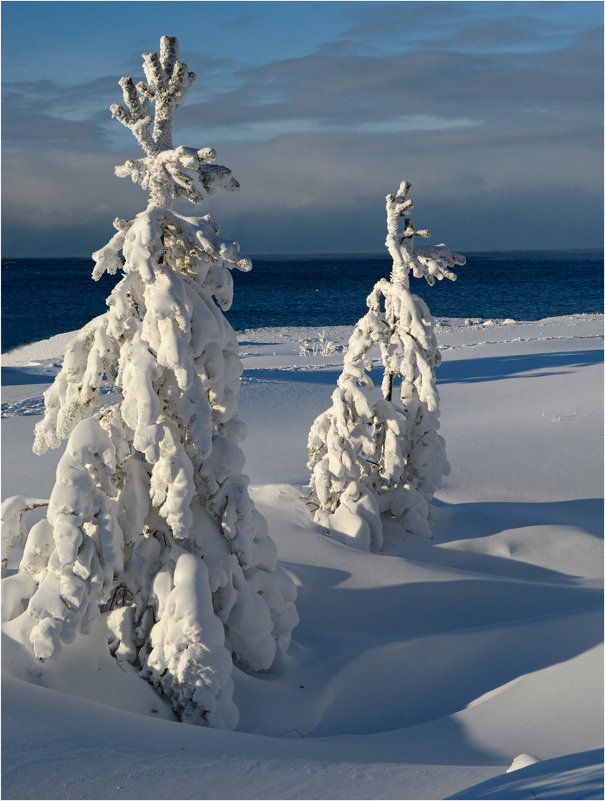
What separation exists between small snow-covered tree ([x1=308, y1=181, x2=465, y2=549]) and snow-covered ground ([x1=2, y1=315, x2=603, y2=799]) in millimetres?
572

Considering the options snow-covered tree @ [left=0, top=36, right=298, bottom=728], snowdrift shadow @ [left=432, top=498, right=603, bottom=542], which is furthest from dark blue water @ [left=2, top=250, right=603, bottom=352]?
snow-covered tree @ [left=0, top=36, right=298, bottom=728]

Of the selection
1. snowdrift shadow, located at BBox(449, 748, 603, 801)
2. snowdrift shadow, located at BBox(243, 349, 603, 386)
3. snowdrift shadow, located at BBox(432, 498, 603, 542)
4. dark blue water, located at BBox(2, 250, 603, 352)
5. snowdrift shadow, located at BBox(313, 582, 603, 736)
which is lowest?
snowdrift shadow, located at BBox(432, 498, 603, 542)

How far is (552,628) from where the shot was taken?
838 centimetres

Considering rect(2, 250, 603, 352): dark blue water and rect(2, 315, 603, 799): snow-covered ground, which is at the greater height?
rect(2, 250, 603, 352): dark blue water

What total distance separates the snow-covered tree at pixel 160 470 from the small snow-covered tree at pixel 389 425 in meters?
4.89

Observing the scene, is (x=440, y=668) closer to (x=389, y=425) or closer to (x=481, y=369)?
(x=389, y=425)

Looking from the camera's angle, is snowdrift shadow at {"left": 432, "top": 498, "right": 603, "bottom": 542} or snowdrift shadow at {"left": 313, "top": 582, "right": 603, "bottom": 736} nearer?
snowdrift shadow at {"left": 313, "top": 582, "right": 603, "bottom": 736}

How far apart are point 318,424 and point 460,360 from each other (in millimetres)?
17467

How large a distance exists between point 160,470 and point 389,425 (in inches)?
263

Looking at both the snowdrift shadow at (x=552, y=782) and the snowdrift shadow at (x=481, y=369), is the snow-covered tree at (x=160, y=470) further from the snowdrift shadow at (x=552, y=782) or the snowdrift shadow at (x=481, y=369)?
the snowdrift shadow at (x=481, y=369)

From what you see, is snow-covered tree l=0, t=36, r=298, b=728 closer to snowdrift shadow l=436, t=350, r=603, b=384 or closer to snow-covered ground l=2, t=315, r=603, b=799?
snow-covered ground l=2, t=315, r=603, b=799

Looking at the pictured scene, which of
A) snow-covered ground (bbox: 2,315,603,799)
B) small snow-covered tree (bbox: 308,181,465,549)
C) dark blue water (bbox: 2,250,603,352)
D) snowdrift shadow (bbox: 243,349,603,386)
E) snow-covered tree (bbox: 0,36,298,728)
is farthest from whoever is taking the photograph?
dark blue water (bbox: 2,250,603,352)

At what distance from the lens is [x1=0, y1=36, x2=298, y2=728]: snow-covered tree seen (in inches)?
271

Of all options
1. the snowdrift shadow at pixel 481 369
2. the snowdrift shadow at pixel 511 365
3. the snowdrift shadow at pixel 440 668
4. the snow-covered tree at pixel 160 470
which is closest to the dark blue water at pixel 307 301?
the snowdrift shadow at pixel 481 369
